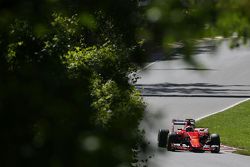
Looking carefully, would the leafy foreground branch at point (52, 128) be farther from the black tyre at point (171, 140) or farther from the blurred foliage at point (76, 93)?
the black tyre at point (171, 140)

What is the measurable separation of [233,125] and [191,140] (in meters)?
5.18

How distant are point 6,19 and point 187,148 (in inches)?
951

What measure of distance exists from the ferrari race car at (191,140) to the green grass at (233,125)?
1236 mm

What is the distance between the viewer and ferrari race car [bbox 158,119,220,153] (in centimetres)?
2591

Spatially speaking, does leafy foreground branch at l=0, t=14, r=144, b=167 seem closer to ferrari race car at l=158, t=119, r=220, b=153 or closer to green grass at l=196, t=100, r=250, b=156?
ferrari race car at l=158, t=119, r=220, b=153

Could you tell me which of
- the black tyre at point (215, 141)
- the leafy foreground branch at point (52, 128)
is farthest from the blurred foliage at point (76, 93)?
the black tyre at point (215, 141)

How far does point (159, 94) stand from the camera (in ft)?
139

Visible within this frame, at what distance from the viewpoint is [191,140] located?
26.4 meters

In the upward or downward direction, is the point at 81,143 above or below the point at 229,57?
below

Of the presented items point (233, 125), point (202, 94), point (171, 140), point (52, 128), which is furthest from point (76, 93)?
point (202, 94)

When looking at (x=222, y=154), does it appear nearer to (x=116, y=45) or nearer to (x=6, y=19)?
(x=116, y=45)

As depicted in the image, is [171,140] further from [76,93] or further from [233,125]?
[76,93]

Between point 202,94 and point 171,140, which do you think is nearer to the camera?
point 171,140

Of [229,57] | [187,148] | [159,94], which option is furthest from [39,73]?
[229,57]
